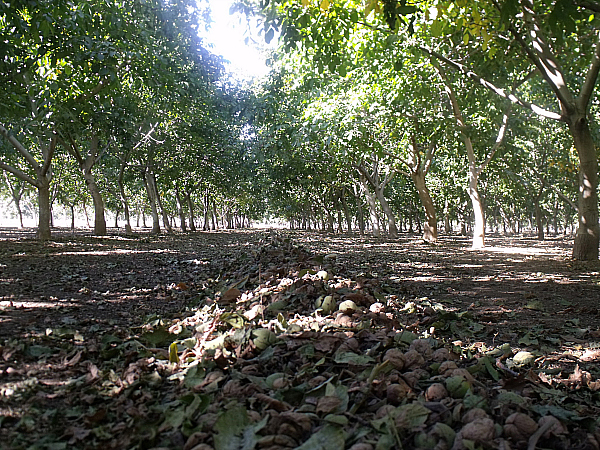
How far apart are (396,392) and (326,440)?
1.70 feet

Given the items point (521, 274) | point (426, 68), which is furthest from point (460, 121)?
point (521, 274)

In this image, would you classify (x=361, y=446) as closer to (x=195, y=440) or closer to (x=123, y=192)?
(x=195, y=440)

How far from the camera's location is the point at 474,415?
1823mm

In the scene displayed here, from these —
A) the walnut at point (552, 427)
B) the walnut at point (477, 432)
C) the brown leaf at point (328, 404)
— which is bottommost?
the walnut at point (552, 427)

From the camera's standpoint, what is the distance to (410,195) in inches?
1502

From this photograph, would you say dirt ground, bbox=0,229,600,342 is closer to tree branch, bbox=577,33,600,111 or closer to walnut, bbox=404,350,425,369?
walnut, bbox=404,350,425,369

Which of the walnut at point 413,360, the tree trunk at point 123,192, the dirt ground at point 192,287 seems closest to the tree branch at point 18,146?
the dirt ground at point 192,287

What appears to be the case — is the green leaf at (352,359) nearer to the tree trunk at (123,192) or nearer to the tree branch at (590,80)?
the tree branch at (590,80)

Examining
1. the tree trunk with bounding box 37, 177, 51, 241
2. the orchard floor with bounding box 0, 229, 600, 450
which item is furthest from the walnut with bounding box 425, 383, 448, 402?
the tree trunk with bounding box 37, 177, 51, 241

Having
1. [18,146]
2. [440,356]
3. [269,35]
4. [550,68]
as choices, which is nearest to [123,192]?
[18,146]

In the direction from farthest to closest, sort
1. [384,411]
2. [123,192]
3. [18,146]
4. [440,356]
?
1. [123,192]
2. [18,146]
3. [440,356]
4. [384,411]

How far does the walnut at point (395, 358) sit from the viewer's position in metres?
2.35

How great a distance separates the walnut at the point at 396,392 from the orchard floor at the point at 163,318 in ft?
0.38

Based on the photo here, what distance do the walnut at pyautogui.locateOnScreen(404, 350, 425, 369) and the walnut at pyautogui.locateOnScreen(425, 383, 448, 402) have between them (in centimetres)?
30
